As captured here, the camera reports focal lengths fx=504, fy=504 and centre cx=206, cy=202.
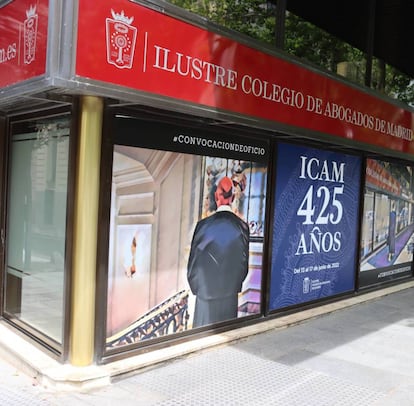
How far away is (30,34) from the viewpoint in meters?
3.84

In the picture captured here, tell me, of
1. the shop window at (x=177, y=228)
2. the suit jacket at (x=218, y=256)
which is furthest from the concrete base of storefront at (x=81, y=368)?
the suit jacket at (x=218, y=256)

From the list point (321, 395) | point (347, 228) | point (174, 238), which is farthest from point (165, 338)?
point (347, 228)

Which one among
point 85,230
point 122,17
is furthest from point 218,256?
point 122,17

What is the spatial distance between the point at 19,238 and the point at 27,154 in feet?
2.84

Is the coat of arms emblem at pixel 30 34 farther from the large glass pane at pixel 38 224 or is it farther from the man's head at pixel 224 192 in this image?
the man's head at pixel 224 192

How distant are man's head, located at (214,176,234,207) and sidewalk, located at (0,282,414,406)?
4.87 feet

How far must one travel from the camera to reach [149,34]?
4.06 m

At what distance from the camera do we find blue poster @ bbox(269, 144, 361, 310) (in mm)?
6168

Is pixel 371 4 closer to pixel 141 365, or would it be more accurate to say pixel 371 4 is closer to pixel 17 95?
pixel 17 95

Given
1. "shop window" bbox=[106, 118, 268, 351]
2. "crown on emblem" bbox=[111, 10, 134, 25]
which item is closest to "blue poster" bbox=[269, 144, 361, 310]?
"shop window" bbox=[106, 118, 268, 351]

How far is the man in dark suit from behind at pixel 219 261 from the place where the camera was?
516cm

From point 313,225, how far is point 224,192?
1863 millimetres

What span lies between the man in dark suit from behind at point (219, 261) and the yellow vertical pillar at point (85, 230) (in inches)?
49.2

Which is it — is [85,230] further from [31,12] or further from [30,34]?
[31,12]
